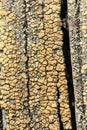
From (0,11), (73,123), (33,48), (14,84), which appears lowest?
(73,123)

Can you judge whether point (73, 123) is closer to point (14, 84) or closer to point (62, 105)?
point (62, 105)

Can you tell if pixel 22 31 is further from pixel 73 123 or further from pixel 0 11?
pixel 73 123

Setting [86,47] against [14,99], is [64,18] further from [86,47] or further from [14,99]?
[14,99]

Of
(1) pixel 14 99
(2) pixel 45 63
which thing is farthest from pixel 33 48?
(1) pixel 14 99

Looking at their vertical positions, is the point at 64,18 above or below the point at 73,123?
above

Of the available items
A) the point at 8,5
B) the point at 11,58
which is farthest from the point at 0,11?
the point at 11,58

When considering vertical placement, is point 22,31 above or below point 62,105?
above
